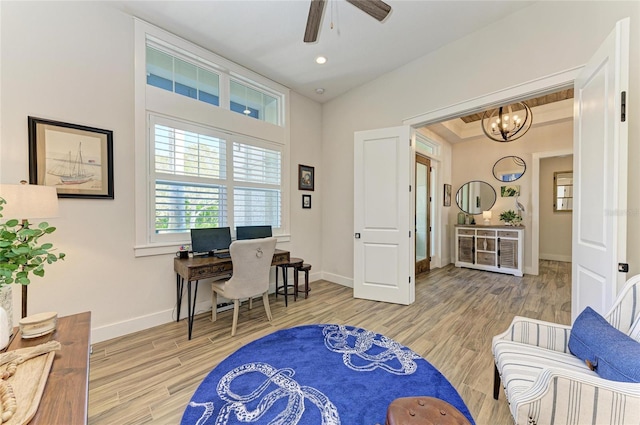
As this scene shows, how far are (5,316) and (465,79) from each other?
13.7 ft

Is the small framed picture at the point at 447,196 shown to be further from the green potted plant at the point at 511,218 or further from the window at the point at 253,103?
the window at the point at 253,103

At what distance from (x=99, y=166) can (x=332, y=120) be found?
3361 mm

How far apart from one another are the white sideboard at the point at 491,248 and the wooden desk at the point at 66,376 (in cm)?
603

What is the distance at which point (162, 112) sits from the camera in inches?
109

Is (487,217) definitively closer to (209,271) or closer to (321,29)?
(321,29)

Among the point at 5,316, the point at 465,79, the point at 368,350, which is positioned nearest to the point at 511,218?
the point at 465,79

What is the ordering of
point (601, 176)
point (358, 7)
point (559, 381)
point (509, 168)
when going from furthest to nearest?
point (509, 168) → point (358, 7) → point (601, 176) → point (559, 381)

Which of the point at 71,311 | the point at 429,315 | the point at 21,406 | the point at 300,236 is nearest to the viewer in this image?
the point at 21,406

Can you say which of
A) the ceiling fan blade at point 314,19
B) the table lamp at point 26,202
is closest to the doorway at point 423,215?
the ceiling fan blade at point 314,19

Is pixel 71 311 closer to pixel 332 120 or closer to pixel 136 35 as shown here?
pixel 136 35

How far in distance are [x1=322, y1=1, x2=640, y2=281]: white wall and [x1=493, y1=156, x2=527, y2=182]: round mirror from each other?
3340 mm

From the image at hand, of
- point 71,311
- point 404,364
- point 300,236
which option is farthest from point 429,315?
point 71,311

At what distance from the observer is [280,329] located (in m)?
2.69

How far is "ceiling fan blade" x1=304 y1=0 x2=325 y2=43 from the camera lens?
1.77 meters
